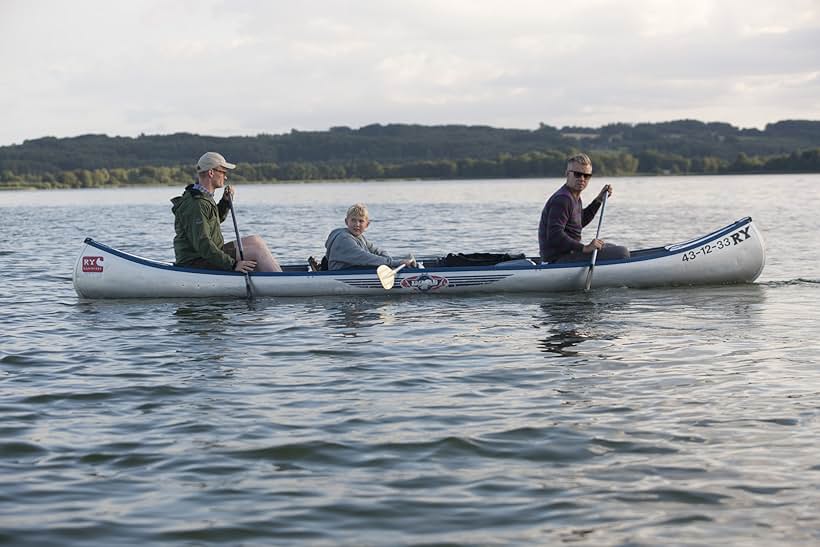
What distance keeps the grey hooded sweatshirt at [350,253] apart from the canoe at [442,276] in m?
0.13

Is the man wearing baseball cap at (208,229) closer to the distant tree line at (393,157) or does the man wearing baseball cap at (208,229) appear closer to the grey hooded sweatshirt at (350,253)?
the grey hooded sweatshirt at (350,253)

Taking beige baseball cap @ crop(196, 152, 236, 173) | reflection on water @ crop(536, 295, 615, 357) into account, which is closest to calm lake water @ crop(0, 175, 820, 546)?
reflection on water @ crop(536, 295, 615, 357)

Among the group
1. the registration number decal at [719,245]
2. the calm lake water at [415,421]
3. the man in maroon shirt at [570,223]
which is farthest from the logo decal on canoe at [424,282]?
the registration number decal at [719,245]

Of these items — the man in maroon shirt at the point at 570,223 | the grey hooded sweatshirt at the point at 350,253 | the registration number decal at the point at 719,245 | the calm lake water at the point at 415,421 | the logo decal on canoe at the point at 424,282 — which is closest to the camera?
the calm lake water at the point at 415,421

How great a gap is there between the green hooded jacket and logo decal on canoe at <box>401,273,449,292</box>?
7.72 feet

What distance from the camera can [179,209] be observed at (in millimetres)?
12977

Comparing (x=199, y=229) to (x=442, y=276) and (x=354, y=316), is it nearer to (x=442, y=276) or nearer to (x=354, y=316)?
(x=354, y=316)

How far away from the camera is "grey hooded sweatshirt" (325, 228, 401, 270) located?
1327cm

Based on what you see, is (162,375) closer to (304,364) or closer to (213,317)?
(304,364)

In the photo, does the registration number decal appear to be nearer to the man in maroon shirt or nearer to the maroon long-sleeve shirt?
the man in maroon shirt

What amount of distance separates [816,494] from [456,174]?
110583 mm

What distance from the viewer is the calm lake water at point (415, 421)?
17.2 ft

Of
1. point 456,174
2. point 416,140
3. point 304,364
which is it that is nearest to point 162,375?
point 304,364

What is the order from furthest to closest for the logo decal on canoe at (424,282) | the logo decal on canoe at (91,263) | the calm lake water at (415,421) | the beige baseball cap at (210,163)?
the logo decal on canoe at (91,263)
the logo decal on canoe at (424,282)
the beige baseball cap at (210,163)
the calm lake water at (415,421)
